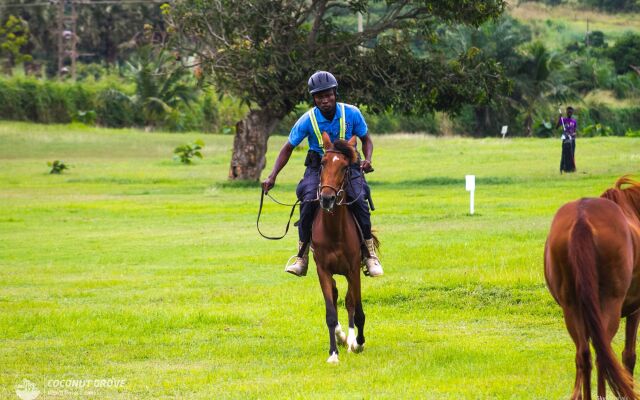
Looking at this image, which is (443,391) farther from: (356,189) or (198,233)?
(198,233)

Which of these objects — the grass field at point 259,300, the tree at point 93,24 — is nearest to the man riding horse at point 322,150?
the grass field at point 259,300

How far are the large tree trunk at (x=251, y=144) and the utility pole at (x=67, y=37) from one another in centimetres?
4634

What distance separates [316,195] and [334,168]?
842 mm

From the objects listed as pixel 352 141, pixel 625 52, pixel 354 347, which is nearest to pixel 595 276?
pixel 352 141

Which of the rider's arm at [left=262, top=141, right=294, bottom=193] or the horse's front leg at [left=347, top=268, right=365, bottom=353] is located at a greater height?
the rider's arm at [left=262, top=141, right=294, bottom=193]

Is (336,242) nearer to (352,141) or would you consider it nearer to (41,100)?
(352,141)

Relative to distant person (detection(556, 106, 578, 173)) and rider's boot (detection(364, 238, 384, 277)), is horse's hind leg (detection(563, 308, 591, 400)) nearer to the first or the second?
rider's boot (detection(364, 238, 384, 277))

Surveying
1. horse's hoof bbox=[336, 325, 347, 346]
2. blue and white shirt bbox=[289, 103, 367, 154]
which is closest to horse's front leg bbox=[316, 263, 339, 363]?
horse's hoof bbox=[336, 325, 347, 346]

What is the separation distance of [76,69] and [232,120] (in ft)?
76.2

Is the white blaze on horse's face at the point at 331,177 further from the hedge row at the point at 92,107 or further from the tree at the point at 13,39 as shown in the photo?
the tree at the point at 13,39

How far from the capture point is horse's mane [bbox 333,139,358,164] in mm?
11805

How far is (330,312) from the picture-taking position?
12.1 metres

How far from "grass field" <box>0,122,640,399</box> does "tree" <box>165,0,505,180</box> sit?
126 inches

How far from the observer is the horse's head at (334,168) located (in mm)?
11430
